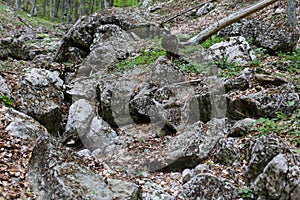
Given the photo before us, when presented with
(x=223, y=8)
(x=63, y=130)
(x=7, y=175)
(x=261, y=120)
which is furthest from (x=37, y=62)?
(x=223, y=8)

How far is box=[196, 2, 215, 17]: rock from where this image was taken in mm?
13625

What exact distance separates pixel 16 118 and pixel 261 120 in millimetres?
5111

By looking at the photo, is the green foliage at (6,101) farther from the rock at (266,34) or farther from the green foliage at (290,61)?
the rock at (266,34)

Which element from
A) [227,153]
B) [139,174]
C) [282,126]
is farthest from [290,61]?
[139,174]

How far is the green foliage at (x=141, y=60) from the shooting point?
8.42 metres

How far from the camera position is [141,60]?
8.59 meters

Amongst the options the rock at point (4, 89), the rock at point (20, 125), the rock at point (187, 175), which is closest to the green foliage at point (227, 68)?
the rock at point (187, 175)

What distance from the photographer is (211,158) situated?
17.7 ft

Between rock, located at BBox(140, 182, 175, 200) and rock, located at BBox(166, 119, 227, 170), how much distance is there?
0.77 m

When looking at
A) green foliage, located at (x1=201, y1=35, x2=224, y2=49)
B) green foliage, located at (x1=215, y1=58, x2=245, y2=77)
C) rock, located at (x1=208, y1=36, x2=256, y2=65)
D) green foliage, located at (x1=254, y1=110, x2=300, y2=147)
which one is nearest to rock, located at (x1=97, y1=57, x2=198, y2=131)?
green foliage, located at (x1=215, y1=58, x2=245, y2=77)

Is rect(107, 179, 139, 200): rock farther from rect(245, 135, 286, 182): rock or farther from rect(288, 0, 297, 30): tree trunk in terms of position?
rect(288, 0, 297, 30): tree trunk

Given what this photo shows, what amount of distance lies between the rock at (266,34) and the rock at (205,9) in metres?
4.91

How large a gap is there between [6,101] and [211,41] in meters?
6.38

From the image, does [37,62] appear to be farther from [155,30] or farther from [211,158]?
[211,158]
